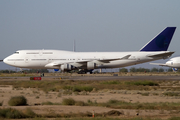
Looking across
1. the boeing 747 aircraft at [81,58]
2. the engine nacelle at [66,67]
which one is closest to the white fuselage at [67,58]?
the boeing 747 aircraft at [81,58]

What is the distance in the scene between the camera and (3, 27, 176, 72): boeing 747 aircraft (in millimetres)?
48125

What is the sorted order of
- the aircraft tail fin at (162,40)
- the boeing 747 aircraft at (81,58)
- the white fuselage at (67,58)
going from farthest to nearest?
the aircraft tail fin at (162,40), the white fuselage at (67,58), the boeing 747 aircraft at (81,58)

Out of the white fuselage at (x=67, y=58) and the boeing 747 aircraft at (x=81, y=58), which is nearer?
the boeing 747 aircraft at (x=81, y=58)

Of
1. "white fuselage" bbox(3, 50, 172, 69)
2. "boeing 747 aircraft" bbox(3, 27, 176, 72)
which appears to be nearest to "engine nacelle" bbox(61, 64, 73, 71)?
"boeing 747 aircraft" bbox(3, 27, 176, 72)

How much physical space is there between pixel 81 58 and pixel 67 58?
8.13ft

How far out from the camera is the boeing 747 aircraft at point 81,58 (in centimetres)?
4812

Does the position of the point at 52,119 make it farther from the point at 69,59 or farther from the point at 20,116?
the point at 69,59

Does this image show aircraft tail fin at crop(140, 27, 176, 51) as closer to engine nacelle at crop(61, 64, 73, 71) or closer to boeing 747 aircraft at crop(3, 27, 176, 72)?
boeing 747 aircraft at crop(3, 27, 176, 72)

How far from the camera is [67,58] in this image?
4944cm

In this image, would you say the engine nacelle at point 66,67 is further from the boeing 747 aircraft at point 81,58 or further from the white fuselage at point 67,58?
the white fuselage at point 67,58

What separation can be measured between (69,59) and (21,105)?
34.7 meters

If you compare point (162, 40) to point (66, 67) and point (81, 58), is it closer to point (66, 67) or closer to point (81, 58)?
point (81, 58)

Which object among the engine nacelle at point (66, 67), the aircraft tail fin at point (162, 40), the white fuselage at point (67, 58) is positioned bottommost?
the engine nacelle at point (66, 67)

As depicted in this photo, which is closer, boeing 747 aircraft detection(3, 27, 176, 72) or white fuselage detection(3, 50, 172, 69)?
boeing 747 aircraft detection(3, 27, 176, 72)
